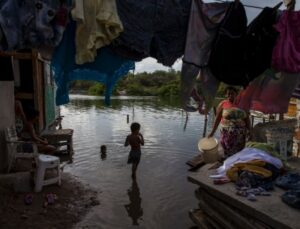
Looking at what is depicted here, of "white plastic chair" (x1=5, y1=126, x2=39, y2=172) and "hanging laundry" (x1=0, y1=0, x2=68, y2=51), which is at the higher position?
"hanging laundry" (x1=0, y1=0, x2=68, y2=51)

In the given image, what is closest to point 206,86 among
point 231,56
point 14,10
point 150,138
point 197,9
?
point 231,56

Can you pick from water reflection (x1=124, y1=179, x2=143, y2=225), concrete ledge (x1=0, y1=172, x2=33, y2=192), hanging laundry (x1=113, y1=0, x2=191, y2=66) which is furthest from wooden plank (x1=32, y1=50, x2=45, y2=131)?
hanging laundry (x1=113, y1=0, x2=191, y2=66)

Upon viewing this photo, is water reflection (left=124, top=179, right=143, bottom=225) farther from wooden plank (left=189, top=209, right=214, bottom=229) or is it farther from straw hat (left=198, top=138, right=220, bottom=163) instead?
straw hat (left=198, top=138, right=220, bottom=163)

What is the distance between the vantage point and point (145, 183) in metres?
8.56

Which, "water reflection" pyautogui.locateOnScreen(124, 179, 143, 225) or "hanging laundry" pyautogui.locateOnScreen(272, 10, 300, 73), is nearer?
"hanging laundry" pyautogui.locateOnScreen(272, 10, 300, 73)

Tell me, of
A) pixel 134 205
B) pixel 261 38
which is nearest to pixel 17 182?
pixel 134 205

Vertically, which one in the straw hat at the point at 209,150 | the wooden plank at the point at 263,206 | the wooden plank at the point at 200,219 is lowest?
the wooden plank at the point at 200,219

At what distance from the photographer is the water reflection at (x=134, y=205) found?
6.56m

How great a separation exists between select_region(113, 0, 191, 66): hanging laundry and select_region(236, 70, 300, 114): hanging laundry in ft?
4.20

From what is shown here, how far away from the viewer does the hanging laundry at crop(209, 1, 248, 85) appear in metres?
3.79

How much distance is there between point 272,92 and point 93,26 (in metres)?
2.61

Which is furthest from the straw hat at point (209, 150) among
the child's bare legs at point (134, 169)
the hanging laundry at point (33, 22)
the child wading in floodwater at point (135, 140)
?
the hanging laundry at point (33, 22)

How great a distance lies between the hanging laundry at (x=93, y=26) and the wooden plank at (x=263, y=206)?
229 centimetres

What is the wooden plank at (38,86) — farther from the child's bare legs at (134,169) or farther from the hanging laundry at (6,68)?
the hanging laundry at (6,68)
